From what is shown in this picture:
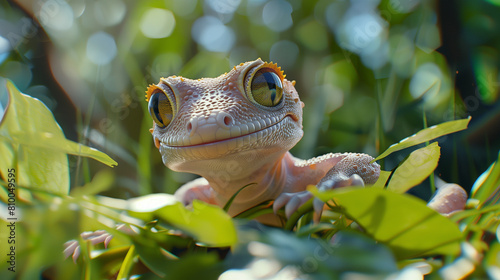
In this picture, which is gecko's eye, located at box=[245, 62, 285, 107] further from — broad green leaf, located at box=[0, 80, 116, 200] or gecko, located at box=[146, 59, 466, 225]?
broad green leaf, located at box=[0, 80, 116, 200]

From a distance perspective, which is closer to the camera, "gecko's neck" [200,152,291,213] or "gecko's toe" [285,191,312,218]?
"gecko's toe" [285,191,312,218]

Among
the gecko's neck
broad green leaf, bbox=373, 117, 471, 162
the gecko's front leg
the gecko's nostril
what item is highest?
broad green leaf, bbox=373, 117, 471, 162

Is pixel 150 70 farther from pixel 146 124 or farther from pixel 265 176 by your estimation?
pixel 265 176

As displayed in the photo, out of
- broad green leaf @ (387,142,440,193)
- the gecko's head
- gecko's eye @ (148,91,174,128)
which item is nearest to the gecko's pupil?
the gecko's head

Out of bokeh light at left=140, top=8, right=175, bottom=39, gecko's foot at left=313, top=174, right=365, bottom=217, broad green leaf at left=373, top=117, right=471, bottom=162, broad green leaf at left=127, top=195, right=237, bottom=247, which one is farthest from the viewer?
bokeh light at left=140, top=8, right=175, bottom=39

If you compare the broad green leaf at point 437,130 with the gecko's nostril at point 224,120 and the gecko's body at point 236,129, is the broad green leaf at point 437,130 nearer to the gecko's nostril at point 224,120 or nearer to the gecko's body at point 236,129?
the gecko's body at point 236,129

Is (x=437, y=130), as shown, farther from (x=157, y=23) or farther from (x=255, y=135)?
(x=157, y=23)

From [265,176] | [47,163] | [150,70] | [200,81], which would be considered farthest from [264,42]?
[47,163]
